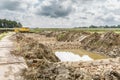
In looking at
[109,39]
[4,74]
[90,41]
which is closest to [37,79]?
[4,74]

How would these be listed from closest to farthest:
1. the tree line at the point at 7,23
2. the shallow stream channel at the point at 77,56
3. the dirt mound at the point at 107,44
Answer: the shallow stream channel at the point at 77,56
the dirt mound at the point at 107,44
the tree line at the point at 7,23

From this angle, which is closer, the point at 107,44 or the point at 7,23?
the point at 107,44

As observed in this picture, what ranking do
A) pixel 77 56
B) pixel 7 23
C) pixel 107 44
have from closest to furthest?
pixel 77 56 < pixel 107 44 < pixel 7 23

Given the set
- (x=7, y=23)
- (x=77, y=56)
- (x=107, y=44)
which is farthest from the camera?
(x=7, y=23)

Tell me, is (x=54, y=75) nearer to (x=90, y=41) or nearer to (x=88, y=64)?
(x=88, y=64)

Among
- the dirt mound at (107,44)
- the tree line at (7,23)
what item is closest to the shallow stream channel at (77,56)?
the dirt mound at (107,44)

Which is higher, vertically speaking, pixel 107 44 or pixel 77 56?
pixel 107 44

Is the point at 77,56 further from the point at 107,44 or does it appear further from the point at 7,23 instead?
the point at 7,23

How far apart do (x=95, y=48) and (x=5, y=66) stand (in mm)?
22342

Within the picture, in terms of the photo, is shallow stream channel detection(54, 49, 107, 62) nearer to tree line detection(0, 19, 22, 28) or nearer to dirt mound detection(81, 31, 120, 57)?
dirt mound detection(81, 31, 120, 57)

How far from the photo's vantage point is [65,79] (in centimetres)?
798

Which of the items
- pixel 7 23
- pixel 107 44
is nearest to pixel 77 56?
pixel 107 44

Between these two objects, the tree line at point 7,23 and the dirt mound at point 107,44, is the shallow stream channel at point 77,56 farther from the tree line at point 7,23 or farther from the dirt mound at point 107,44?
the tree line at point 7,23

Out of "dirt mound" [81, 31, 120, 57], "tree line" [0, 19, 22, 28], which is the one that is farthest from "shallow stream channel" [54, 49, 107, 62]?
"tree line" [0, 19, 22, 28]
